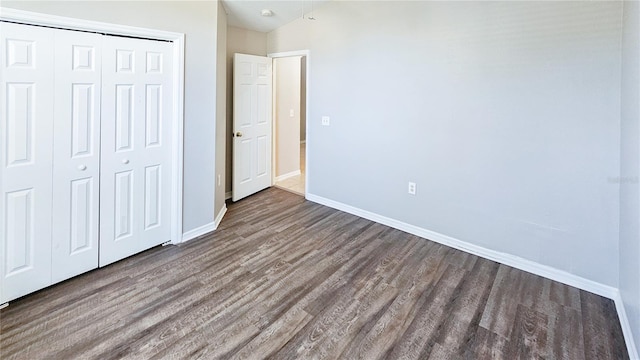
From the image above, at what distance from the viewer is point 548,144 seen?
8.76 ft

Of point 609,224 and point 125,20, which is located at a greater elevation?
point 125,20

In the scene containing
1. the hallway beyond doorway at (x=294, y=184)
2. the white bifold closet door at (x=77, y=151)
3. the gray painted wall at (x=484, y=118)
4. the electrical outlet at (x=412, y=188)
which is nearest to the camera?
the white bifold closet door at (x=77, y=151)

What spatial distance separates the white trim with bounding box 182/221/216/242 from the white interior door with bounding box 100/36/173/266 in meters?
0.23

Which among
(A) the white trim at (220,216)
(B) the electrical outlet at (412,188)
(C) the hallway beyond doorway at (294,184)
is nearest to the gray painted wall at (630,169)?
(B) the electrical outlet at (412,188)

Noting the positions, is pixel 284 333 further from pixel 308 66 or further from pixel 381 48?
pixel 308 66

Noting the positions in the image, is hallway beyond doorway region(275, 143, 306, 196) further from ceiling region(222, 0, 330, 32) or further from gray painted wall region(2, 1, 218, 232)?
ceiling region(222, 0, 330, 32)

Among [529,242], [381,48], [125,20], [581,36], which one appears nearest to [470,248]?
[529,242]

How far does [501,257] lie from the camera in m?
3.01

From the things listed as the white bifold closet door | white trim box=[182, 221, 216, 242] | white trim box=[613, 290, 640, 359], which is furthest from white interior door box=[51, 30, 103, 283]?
white trim box=[613, 290, 640, 359]

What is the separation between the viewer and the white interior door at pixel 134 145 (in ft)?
8.53

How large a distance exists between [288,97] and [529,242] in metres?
3.92

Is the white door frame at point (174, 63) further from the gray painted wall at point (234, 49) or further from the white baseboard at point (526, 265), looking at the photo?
the white baseboard at point (526, 265)

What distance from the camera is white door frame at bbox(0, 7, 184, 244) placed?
7.24 ft

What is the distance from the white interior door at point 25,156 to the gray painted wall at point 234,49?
2289mm
